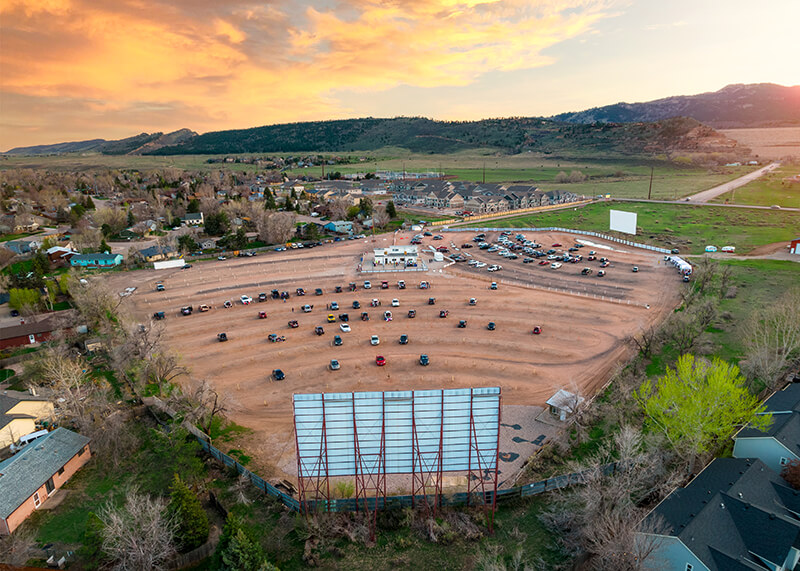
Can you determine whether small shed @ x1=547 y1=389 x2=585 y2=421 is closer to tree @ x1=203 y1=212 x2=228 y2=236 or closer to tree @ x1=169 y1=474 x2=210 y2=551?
tree @ x1=169 y1=474 x2=210 y2=551

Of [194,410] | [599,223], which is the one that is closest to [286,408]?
[194,410]

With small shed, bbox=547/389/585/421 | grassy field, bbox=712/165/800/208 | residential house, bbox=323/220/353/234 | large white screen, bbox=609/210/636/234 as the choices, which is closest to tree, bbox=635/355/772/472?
small shed, bbox=547/389/585/421

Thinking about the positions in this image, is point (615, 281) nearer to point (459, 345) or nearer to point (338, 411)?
point (459, 345)

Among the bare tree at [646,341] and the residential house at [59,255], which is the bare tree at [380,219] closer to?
the residential house at [59,255]

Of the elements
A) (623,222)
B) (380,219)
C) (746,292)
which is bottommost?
(746,292)

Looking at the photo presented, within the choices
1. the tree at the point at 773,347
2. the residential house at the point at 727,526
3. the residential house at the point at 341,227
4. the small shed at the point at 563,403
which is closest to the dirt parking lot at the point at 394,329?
the small shed at the point at 563,403

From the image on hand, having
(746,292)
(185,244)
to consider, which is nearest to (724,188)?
(746,292)

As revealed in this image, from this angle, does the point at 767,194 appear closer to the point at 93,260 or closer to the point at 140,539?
the point at 140,539
